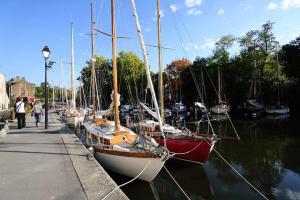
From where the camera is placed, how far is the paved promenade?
6188mm

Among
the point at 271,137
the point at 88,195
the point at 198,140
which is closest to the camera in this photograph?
the point at 88,195

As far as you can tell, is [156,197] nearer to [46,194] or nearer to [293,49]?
[46,194]

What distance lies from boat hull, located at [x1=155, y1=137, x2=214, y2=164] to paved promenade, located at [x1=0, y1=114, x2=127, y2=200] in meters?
4.27

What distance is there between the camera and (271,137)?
23328 mm

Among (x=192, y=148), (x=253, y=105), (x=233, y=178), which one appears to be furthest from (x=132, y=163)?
(x=253, y=105)

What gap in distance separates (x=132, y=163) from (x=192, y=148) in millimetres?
4157

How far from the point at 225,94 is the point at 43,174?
54205 mm

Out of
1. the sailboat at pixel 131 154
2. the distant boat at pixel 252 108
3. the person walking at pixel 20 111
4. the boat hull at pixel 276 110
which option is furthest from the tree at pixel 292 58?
the sailboat at pixel 131 154

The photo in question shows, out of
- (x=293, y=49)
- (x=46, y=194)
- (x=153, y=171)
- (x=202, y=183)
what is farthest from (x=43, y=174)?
(x=293, y=49)

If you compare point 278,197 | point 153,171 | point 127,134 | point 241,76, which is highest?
point 241,76

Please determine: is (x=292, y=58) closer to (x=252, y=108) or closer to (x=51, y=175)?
(x=252, y=108)

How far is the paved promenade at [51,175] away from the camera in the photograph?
619cm

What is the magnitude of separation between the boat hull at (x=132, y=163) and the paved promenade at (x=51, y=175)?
0.95 meters

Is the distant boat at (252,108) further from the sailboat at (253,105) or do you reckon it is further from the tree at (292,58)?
the tree at (292,58)
